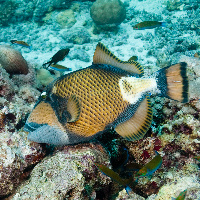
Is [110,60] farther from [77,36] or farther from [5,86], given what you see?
[77,36]

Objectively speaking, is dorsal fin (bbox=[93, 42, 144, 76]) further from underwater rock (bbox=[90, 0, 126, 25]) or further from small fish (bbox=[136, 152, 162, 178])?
underwater rock (bbox=[90, 0, 126, 25])

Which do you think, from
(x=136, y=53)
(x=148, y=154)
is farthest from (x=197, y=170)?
(x=136, y=53)

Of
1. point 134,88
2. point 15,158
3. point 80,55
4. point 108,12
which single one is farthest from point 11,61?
point 108,12

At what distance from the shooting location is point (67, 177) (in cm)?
175

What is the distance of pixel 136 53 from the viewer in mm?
7945

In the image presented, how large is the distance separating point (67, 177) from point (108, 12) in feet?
31.3

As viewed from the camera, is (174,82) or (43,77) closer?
(174,82)

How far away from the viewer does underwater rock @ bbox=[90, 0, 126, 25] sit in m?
9.65

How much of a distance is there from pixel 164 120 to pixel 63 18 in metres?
10.3

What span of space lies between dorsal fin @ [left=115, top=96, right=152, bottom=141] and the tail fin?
0.22 metres

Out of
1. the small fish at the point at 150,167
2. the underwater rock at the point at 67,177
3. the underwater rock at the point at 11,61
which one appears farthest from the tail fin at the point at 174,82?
the underwater rock at the point at 11,61

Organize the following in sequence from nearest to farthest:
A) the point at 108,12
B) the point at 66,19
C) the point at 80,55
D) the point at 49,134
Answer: the point at 49,134
the point at 80,55
the point at 108,12
the point at 66,19

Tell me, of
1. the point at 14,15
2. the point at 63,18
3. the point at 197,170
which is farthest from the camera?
the point at 14,15

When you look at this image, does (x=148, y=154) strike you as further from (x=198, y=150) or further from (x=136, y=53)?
(x=136, y=53)
